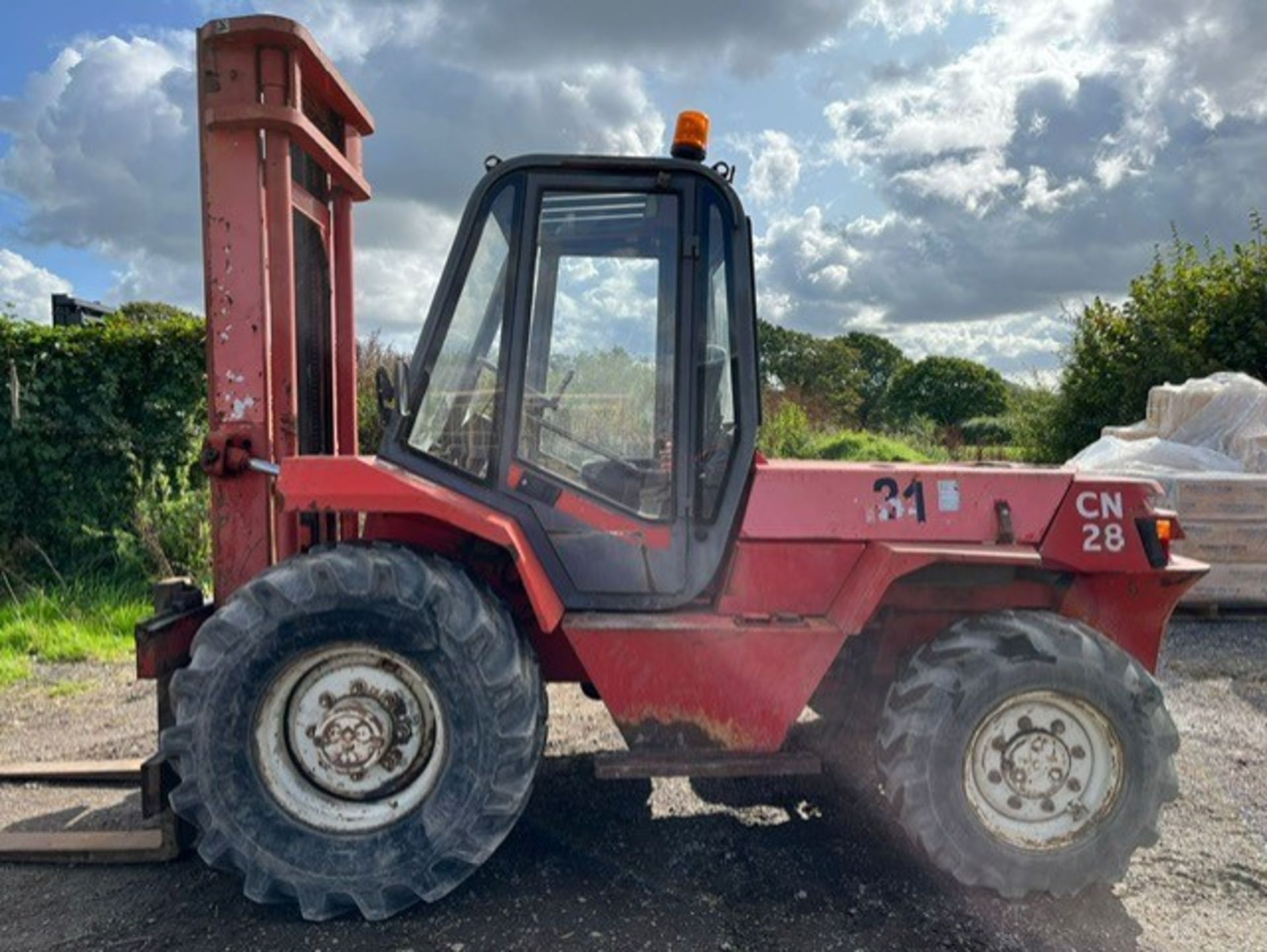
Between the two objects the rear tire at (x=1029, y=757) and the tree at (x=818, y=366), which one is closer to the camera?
the rear tire at (x=1029, y=757)

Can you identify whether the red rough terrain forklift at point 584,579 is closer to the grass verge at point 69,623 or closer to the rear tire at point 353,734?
the rear tire at point 353,734

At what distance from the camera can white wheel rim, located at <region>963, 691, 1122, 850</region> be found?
3598 millimetres

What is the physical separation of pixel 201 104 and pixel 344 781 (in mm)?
2653

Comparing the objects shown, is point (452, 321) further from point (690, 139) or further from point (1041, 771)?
point (1041, 771)

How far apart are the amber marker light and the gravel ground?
2.79 m

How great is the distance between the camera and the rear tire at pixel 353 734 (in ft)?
10.9

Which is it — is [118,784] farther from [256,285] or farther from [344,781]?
[256,285]

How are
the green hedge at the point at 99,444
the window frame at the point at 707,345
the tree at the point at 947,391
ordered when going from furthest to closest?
the tree at the point at 947,391 < the green hedge at the point at 99,444 < the window frame at the point at 707,345

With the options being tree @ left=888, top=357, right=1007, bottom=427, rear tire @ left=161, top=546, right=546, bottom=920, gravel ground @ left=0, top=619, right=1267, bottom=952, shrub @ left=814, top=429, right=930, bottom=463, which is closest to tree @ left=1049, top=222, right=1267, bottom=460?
shrub @ left=814, top=429, right=930, bottom=463

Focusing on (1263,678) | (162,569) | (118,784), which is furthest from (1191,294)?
(118,784)

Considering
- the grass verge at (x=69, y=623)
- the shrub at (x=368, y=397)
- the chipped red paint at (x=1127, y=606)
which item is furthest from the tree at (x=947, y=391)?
the chipped red paint at (x=1127, y=606)

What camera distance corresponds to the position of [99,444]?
8.64 m

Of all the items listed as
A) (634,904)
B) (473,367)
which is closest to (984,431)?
(473,367)

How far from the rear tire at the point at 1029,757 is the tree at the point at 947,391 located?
3803cm
